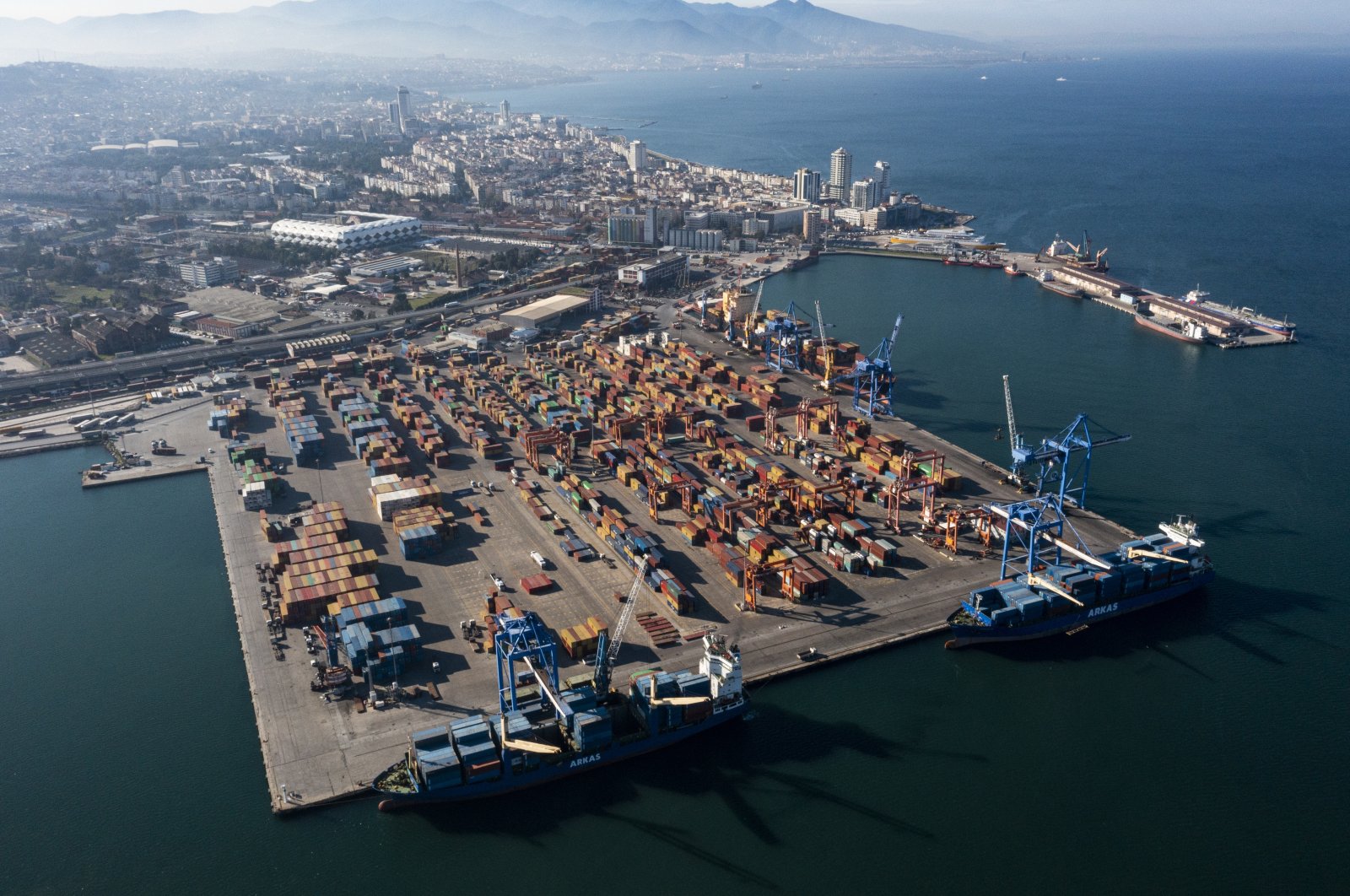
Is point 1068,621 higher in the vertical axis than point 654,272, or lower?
lower

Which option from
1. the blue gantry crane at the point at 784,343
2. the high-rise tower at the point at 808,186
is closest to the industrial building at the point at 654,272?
the blue gantry crane at the point at 784,343

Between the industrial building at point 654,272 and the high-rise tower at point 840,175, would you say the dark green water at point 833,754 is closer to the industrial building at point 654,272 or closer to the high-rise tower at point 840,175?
the industrial building at point 654,272

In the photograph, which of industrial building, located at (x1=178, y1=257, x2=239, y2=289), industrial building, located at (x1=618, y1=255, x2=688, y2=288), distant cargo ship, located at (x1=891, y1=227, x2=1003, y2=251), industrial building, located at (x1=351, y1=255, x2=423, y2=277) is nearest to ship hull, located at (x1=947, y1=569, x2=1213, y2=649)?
industrial building, located at (x1=618, y1=255, x2=688, y2=288)

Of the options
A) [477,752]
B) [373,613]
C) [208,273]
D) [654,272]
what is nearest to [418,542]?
[373,613]

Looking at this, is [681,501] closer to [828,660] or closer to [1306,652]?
[828,660]

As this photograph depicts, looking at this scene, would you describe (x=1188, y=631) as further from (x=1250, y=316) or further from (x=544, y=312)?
(x=544, y=312)

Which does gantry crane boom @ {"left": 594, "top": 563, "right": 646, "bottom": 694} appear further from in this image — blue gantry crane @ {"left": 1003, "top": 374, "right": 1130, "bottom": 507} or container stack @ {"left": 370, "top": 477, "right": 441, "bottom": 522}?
blue gantry crane @ {"left": 1003, "top": 374, "right": 1130, "bottom": 507}
